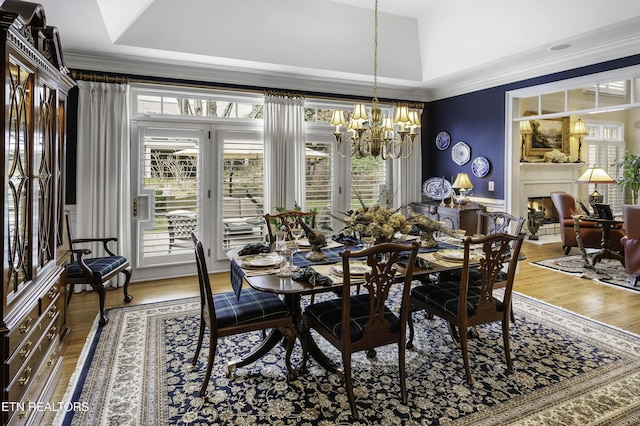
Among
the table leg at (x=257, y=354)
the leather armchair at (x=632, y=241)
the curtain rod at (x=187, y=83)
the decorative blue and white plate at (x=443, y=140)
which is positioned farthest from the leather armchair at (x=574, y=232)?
the table leg at (x=257, y=354)

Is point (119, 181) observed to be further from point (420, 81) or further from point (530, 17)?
point (530, 17)

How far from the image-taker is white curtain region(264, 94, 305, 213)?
17.2 feet

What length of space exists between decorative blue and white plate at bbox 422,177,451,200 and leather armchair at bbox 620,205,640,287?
2316 mm

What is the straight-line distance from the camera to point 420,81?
575cm

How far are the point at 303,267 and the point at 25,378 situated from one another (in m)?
1.61

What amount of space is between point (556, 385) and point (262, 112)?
449 centimetres

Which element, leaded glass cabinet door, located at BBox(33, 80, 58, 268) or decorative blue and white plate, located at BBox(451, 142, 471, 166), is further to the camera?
decorative blue and white plate, located at BBox(451, 142, 471, 166)

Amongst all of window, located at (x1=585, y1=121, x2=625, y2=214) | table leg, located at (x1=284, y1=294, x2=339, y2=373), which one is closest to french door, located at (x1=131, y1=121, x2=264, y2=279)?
table leg, located at (x1=284, y1=294, x2=339, y2=373)

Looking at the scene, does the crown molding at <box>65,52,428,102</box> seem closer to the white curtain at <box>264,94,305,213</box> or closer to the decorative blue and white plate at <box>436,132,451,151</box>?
the white curtain at <box>264,94,305,213</box>

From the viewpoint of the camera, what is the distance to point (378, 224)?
2.64 metres

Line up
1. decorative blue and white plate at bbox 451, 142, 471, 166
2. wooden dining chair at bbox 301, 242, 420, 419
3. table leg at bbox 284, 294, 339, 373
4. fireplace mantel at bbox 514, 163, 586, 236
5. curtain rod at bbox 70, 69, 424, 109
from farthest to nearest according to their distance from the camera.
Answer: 1. fireplace mantel at bbox 514, 163, 586, 236
2. decorative blue and white plate at bbox 451, 142, 471, 166
3. curtain rod at bbox 70, 69, 424, 109
4. table leg at bbox 284, 294, 339, 373
5. wooden dining chair at bbox 301, 242, 420, 419

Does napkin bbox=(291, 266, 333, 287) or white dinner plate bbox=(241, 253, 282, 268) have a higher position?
white dinner plate bbox=(241, 253, 282, 268)

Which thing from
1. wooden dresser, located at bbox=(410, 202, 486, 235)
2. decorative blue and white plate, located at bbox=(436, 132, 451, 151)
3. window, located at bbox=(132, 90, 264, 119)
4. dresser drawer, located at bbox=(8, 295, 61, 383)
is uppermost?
window, located at bbox=(132, 90, 264, 119)

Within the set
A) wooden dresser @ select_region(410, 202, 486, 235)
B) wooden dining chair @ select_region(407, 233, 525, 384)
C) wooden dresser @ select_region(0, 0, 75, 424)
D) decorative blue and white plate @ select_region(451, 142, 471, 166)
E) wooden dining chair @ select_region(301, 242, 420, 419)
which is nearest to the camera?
wooden dresser @ select_region(0, 0, 75, 424)
